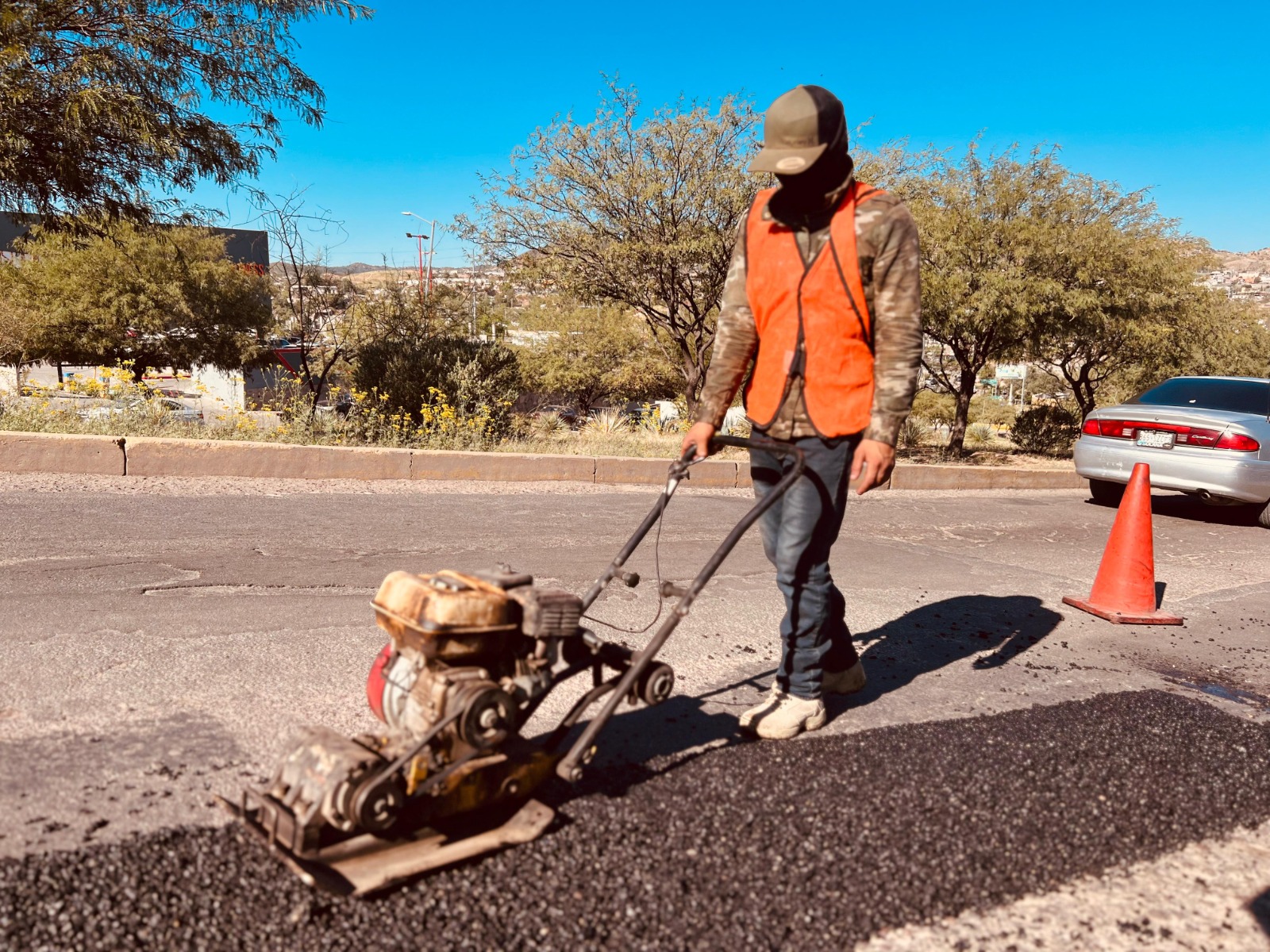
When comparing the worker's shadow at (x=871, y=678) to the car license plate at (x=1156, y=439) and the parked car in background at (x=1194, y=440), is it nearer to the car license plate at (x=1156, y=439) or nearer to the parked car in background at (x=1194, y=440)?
the parked car in background at (x=1194, y=440)

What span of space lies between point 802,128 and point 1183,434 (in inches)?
340

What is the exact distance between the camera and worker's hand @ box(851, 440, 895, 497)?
325 cm

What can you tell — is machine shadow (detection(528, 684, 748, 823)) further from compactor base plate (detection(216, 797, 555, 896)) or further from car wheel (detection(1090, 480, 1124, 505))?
car wheel (detection(1090, 480, 1124, 505))

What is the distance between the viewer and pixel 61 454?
8.40m

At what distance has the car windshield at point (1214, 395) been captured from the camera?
401 inches

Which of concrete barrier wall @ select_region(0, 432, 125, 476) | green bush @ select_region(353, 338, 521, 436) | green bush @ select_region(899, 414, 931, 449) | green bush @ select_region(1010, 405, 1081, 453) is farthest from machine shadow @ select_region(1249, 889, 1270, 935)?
green bush @ select_region(1010, 405, 1081, 453)

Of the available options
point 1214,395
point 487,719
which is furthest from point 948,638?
point 1214,395

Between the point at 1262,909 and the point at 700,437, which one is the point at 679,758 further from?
the point at 1262,909

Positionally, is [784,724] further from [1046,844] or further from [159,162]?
[159,162]

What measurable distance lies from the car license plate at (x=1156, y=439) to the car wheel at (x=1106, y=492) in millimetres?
1377

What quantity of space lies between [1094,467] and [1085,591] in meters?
4.80

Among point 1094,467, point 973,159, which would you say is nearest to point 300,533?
point 1094,467

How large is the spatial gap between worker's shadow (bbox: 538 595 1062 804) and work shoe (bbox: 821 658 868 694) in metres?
0.05

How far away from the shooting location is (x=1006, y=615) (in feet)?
18.6
